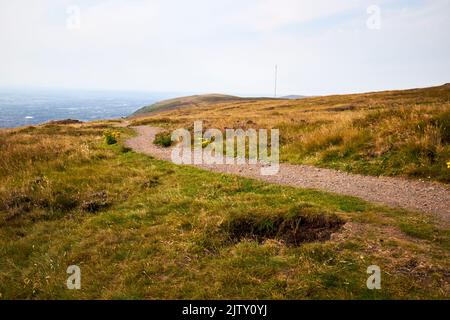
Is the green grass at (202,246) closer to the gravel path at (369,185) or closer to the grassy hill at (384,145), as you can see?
the gravel path at (369,185)

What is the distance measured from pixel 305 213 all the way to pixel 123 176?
8205mm

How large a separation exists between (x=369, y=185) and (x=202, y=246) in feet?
21.1

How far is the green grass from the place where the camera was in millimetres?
6477

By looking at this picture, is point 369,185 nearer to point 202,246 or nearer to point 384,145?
point 384,145

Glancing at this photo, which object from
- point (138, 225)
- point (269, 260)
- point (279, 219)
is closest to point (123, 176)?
point (138, 225)

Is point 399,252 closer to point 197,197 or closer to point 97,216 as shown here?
point 197,197

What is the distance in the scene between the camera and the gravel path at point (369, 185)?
9633 mm

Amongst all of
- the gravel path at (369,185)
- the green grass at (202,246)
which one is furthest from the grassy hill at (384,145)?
the green grass at (202,246)

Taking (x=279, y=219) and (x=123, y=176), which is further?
(x=123, y=176)

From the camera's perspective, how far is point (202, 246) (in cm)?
810

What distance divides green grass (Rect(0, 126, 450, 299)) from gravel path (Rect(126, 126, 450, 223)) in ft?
2.39

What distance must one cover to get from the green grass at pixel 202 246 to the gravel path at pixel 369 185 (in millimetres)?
728

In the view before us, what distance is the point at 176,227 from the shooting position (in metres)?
9.18

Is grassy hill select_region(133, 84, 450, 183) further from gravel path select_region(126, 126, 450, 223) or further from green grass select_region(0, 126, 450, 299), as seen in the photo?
green grass select_region(0, 126, 450, 299)
